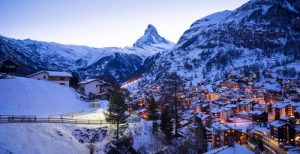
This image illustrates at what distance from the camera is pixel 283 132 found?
81.0 metres

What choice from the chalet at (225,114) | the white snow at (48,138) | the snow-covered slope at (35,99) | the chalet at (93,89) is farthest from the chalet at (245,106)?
the white snow at (48,138)

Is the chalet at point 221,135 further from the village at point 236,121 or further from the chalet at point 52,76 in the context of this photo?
the chalet at point 52,76

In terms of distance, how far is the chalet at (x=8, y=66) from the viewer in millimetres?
88312

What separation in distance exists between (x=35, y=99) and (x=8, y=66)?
105ft

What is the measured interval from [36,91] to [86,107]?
42.1 feet

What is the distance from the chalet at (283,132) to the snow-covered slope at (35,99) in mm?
53650

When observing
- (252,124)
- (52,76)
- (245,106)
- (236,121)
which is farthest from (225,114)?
(52,76)

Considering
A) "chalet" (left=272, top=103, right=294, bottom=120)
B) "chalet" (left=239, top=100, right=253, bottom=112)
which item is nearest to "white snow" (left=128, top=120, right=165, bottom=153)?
"chalet" (left=272, top=103, right=294, bottom=120)

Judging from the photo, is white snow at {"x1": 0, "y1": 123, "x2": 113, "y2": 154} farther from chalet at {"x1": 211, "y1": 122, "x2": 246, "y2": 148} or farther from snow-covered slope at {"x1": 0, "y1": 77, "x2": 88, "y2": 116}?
chalet at {"x1": 211, "y1": 122, "x2": 246, "y2": 148}

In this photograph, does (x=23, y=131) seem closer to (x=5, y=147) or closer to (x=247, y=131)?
(x=5, y=147)

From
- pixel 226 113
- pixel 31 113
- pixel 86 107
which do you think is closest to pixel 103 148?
pixel 31 113

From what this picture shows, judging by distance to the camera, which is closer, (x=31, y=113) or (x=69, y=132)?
(x=69, y=132)

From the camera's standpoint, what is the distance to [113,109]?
181ft

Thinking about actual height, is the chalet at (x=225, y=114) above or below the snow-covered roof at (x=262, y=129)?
above
